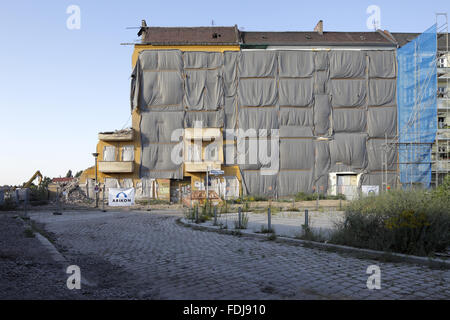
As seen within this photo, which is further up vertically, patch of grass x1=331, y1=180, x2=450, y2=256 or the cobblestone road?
patch of grass x1=331, y1=180, x2=450, y2=256

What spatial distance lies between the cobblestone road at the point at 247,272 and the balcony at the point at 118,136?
27.9 meters

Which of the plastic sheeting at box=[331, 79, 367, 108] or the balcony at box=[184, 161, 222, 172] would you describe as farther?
the plastic sheeting at box=[331, 79, 367, 108]

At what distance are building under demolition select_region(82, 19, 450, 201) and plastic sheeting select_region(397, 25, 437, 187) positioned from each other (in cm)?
22

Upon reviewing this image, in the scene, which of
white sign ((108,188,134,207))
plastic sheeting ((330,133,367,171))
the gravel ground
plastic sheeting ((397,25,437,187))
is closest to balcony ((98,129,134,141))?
white sign ((108,188,134,207))

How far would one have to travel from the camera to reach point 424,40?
34.1 m

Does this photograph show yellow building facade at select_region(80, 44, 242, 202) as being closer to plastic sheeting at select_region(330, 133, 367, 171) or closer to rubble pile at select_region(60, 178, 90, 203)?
rubble pile at select_region(60, 178, 90, 203)

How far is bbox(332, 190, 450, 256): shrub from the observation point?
7.51m

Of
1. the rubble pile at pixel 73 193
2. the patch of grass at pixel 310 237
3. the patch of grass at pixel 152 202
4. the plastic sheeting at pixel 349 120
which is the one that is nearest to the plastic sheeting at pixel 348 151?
the plastic sheeting at pixel 349 120

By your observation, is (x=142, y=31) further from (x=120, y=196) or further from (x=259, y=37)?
(x=120, y=196)

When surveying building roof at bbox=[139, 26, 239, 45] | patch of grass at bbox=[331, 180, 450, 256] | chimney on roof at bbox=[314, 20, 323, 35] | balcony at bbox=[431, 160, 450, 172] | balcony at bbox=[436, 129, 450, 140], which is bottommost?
patch of grass at bbox=[331, 180, 450, 256]

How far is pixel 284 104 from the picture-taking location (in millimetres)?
37656

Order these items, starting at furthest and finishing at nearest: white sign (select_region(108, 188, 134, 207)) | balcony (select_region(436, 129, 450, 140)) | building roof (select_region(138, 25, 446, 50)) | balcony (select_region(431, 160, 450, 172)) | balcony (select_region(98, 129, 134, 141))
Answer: building roof (select_region(138, 25, 446, 50)) → balcony (select_region(98, 129, 134, 141)) → balcony (select_region(436, 129, 450, 140)) → balcony (select_region(431, 160, 450, 172)) → white sign (select_region(108, 188, 134, 207))
